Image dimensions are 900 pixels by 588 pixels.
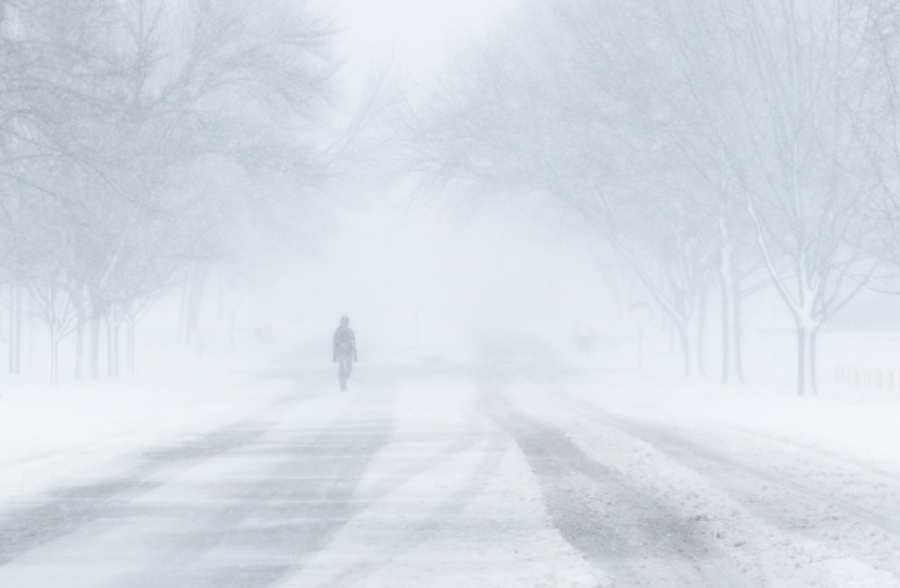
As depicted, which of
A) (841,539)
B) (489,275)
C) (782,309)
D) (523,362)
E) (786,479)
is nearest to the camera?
(841,539)

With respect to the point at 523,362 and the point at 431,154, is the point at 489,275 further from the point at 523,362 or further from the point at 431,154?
the point at 431,154

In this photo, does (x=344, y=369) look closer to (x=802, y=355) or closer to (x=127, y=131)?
(x=127, y=131)

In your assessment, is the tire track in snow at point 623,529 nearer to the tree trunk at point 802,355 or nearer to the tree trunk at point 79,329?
the tree trunk at point 802,355

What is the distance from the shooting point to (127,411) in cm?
2005

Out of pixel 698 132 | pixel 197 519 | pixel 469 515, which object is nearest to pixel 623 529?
pixel 469 515

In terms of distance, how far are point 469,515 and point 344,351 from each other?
1809cm

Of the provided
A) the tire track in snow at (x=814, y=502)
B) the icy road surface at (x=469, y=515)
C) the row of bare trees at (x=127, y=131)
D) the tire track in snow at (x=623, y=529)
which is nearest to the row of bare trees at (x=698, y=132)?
the row of bare trees at (x=127, y=131)

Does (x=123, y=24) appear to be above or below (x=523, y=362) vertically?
above

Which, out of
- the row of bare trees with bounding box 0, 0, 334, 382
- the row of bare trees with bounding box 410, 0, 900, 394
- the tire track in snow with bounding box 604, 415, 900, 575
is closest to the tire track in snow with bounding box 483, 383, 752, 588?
the tire track in snow with bounding box 604, 415, 900, 575

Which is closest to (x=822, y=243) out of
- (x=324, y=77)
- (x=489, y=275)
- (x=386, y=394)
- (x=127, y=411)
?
(x=386, y=394)

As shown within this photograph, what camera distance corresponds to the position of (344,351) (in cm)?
2683

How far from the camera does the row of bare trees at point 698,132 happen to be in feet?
76.5

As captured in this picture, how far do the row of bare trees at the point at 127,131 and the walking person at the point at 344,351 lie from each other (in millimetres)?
3549

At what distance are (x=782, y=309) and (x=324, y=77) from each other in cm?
6744
